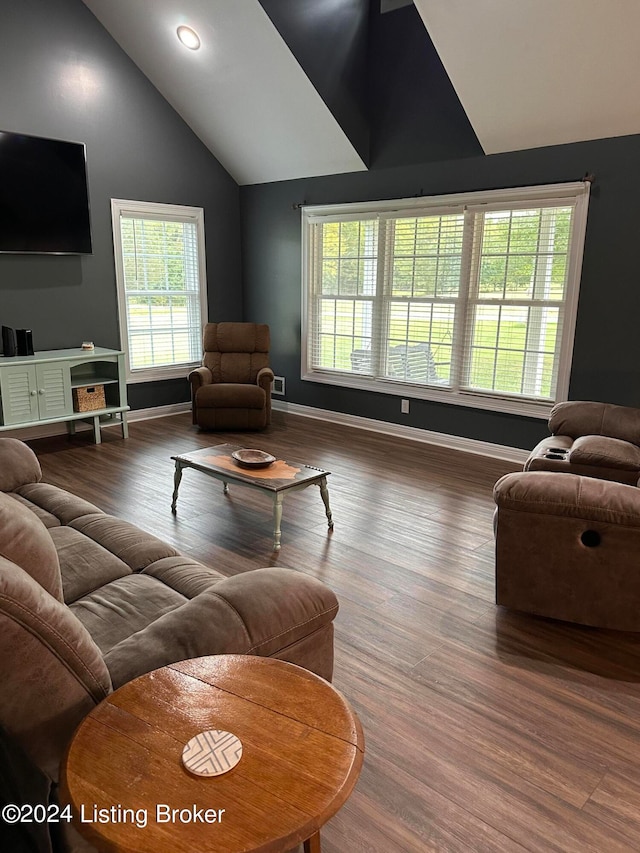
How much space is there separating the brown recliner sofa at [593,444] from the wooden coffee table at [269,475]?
1.17 metres

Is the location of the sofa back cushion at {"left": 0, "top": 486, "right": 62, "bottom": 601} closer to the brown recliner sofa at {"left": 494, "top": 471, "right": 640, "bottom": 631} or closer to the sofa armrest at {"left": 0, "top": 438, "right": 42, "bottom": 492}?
the sofa armrest at {"left": 0, "top": 438, "right": 42, "bottom": 492}

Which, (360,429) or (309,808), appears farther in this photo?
(360,429)

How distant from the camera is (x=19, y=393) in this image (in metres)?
4.92

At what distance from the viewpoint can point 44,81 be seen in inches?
205

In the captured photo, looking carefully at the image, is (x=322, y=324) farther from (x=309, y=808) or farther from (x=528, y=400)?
(x=309, y=808)

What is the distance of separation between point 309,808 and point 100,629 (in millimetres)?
979

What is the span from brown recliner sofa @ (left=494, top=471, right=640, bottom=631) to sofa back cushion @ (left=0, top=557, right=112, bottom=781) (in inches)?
74.0

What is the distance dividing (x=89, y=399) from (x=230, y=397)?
1.21 meters

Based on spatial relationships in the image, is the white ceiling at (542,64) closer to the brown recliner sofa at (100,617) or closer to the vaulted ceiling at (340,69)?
the vaulted ceiling at (340,69)

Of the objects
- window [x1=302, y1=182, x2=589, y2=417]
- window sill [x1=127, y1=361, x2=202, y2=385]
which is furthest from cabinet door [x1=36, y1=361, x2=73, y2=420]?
window [x1=302, y1=182, x2=589, y2=417]

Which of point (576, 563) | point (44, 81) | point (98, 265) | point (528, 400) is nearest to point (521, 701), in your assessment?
point (576, 563)

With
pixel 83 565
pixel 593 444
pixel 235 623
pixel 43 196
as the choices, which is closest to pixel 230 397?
pixel 43 196

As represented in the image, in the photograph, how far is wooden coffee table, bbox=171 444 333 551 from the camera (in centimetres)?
334

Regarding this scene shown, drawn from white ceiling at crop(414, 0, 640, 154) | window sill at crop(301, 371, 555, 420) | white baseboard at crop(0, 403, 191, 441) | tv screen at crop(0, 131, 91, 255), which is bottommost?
white baseboard at crop(0, 403, 191, 441)
